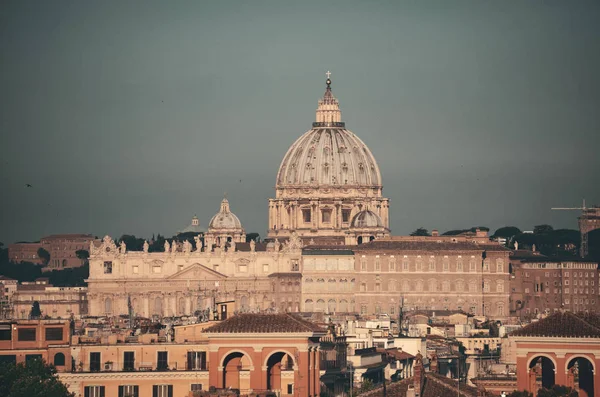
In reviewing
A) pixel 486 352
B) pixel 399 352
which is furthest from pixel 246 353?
pixel 486 352

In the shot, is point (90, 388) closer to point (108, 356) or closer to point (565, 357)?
point (108, 356)

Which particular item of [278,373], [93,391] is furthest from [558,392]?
[93,391]

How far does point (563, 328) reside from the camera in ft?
228

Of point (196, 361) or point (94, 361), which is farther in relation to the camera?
point (94, 361)

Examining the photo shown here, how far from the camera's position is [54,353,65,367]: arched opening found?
74125mm

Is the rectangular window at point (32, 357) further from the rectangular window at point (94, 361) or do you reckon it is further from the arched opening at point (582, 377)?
the arched opening at point (582, 377)

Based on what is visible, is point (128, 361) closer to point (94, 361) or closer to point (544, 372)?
point (94, 361)

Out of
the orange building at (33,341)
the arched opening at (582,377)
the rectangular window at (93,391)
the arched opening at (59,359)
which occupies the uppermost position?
the orange building at (33,341)

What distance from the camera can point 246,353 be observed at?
66938 millimetres

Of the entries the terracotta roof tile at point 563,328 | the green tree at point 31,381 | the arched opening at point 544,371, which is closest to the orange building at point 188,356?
the green tree at point 31,381

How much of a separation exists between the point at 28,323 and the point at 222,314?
19.3ft

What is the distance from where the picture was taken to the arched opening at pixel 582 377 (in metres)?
69.6

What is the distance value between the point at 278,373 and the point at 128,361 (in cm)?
710

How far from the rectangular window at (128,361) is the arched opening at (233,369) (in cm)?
603
